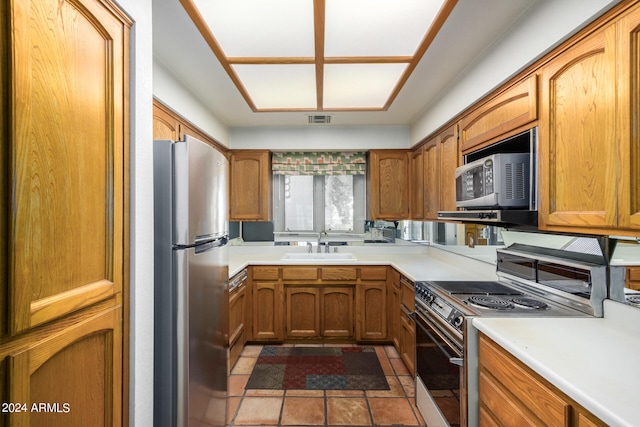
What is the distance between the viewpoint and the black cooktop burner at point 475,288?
1.88 meters

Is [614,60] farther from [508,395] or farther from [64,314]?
[64,314]

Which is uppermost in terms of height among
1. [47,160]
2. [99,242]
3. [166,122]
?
[166,122]

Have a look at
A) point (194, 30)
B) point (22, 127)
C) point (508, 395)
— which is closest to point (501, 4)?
point (194, 30)

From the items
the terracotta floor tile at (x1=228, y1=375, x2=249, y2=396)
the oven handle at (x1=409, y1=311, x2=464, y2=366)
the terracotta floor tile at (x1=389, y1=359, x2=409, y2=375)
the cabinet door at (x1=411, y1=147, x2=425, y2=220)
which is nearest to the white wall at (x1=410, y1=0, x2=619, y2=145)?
the cabinet door at (x1=411, y1=147, x2=425, y2=220)

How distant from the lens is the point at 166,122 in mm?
2146

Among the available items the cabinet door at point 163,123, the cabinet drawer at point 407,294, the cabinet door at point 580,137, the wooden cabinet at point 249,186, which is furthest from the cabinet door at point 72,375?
the wooden cabinet at point 249,186

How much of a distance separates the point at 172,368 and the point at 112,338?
439 mm

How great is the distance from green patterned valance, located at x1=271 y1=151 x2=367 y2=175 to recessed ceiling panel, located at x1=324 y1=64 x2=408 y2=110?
0.84 meters

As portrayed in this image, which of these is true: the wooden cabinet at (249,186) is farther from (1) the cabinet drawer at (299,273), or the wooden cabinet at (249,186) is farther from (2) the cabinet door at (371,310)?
(2) the cabinet door at (371,310)

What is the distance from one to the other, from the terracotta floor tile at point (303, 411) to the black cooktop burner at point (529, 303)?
140 cm

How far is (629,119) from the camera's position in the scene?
106 centimetres

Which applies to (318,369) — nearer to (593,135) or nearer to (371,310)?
(371,310)

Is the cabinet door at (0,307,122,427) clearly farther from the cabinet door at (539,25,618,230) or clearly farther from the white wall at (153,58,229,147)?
the cabinet door at (539,25,618,230)

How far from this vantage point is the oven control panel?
62.0 inches
